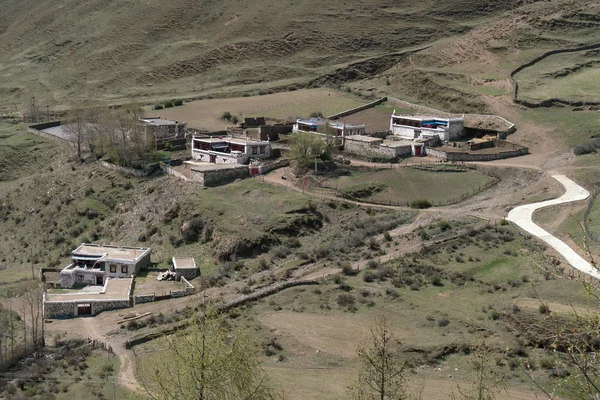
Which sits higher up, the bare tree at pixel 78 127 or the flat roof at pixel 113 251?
the bare tree at pixel 78 127

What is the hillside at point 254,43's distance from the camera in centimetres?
10675

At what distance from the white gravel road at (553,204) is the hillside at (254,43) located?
1544 inches

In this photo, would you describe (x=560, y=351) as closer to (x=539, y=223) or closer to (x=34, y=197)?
(x=539, y=223)

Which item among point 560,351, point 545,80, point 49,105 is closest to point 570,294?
point 560,351

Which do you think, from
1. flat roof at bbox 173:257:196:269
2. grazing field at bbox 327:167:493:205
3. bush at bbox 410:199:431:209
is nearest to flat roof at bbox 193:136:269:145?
grazing field at bbox 327:167:493:205

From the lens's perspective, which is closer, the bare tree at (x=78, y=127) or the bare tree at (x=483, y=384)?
the bare tree at (x=483, y=384)

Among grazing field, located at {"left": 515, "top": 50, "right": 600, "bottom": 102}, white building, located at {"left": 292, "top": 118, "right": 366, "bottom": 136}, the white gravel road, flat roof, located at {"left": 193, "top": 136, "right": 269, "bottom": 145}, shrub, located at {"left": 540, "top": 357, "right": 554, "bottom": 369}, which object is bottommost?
shrub, located at {"left": 540, "top": 357, "right": 554, "bottom": 369}

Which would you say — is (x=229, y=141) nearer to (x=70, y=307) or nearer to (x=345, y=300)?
(x=70, y=307)

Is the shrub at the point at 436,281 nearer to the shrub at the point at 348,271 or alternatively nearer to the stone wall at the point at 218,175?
the shrub at the point at 348,271

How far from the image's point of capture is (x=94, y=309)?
41812 millimetres

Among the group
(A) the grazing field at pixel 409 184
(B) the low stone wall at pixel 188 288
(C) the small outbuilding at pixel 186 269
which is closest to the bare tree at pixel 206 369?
(B) the low stone wall at pixel 188 288

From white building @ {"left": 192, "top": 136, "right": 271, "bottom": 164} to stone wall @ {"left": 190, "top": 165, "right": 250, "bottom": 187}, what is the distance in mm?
2855

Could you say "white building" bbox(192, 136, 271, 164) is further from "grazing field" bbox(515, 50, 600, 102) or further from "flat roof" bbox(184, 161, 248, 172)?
"grazing field" bbox(515, 50, 600, 102)

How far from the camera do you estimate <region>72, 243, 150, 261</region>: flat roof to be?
49.4 m
